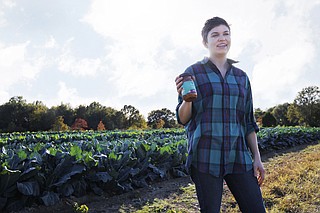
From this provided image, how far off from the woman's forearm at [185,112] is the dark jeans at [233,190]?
0.95 feet

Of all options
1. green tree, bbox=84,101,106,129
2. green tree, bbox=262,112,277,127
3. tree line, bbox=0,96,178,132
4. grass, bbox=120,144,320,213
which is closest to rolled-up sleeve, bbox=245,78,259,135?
grass, bbox=120,144,320,213

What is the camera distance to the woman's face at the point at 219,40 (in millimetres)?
1783

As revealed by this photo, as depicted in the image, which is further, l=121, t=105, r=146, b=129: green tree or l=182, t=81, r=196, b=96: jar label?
l=121, t=105, r=146, b=129: green tree

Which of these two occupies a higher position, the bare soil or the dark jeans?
the dark jeans

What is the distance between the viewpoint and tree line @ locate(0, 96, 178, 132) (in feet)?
157

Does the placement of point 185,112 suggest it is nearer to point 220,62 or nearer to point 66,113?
point 220,62

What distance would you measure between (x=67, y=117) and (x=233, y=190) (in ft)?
180

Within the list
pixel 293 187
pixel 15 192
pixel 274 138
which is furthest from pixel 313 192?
pixel 274 138

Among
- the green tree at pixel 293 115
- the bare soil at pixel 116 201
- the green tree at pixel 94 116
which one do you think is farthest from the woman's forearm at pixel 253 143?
the green tree at pixel 94 116

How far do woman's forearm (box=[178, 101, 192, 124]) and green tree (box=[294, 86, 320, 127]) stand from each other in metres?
46.1

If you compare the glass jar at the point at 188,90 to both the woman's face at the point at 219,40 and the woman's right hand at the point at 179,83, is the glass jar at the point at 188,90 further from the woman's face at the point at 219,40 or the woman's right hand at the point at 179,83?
the woman's face at the point at 219,40

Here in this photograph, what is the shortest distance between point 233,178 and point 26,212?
115 inches

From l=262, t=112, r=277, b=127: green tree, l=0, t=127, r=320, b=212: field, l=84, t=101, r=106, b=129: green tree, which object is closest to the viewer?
l=0, t=127, r=320, b=212: field

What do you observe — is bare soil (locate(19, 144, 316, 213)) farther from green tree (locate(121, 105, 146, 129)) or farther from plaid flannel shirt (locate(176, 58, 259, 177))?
green tree (locate(121, 105, 146, 129))
